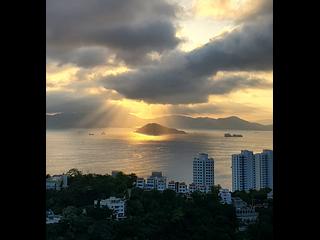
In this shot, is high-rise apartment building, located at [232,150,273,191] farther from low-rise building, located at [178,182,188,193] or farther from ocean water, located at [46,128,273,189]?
low-rise building, located at [178,182,188,193]

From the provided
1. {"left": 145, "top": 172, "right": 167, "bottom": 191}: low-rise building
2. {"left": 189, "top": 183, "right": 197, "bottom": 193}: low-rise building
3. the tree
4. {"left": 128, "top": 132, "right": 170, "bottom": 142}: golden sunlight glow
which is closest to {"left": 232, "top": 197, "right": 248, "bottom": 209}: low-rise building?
{"left": 189, "top": 183, "right": 197, "bottom": 193}: low-rise building

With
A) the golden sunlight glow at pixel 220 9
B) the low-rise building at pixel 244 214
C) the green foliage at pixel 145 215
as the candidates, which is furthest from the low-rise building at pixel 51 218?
the golden sunlight glow at pixel 220 9

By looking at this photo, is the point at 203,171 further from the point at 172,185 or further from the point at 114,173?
the point at 114,173

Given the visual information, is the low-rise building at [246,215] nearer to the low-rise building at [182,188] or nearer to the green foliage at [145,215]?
the green foliage at [145,215]

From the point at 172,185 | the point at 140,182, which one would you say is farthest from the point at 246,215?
the point at 140,182
